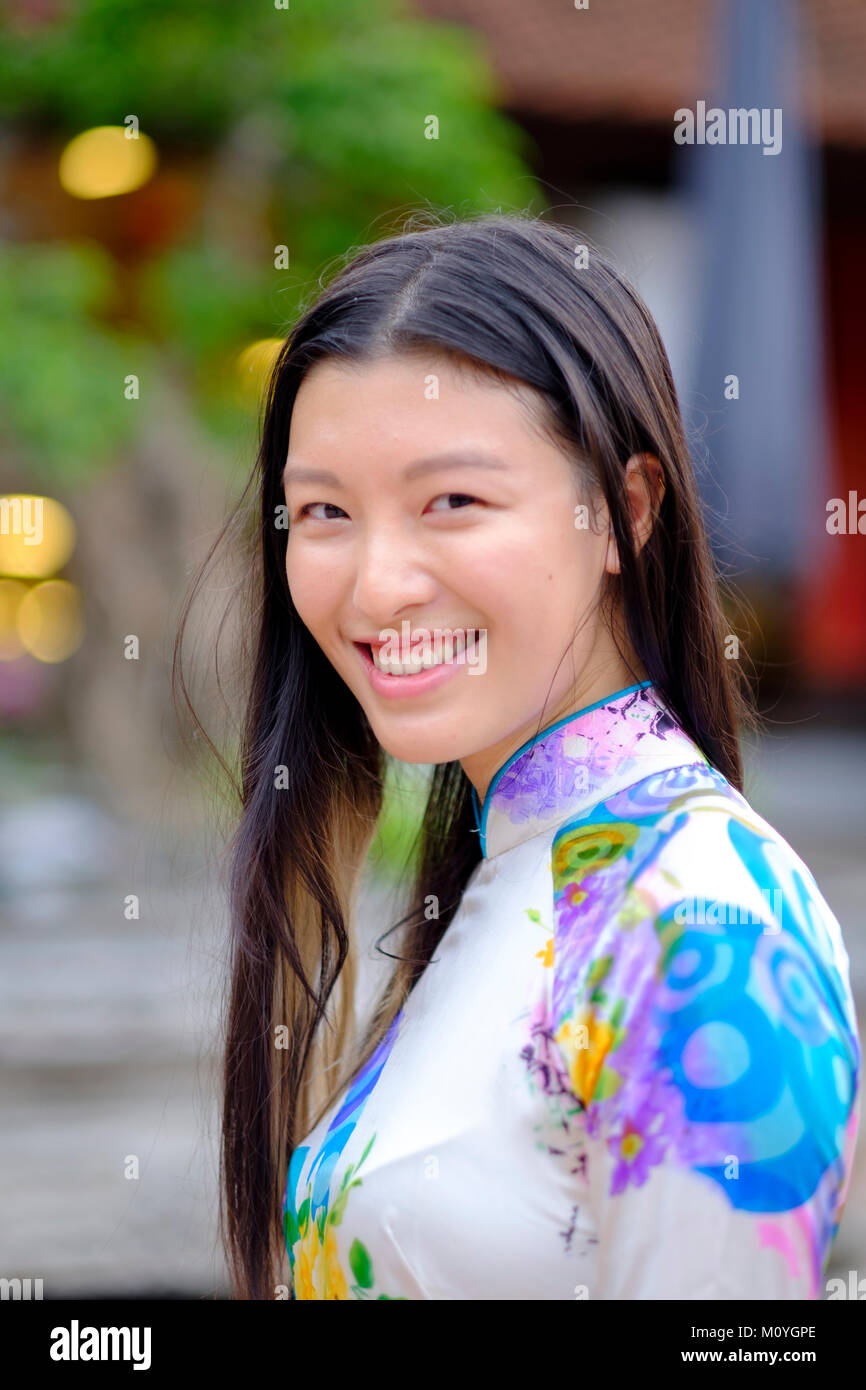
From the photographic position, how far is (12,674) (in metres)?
7.13

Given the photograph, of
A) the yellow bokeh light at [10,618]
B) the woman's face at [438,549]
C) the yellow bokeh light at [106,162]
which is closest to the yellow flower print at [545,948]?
the woman's face at [438,549]

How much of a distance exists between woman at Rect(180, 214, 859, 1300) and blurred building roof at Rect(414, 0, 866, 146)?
606 centimetres

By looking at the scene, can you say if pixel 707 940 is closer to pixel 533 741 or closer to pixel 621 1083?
pixel 621 1083

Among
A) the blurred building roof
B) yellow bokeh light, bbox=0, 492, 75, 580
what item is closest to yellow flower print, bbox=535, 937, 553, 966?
yellow bokeh light, bbox=0, 492, 75, 580

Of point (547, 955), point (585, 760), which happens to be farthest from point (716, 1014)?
point (585, 760)

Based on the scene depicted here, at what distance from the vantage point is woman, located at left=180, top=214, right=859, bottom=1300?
2.47 ft

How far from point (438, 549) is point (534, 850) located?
0.75ft

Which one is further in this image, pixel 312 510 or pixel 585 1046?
pixel 312 510

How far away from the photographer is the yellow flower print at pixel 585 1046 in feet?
2.56

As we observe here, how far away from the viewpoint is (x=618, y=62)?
22.9 ft

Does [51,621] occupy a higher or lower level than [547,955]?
higher

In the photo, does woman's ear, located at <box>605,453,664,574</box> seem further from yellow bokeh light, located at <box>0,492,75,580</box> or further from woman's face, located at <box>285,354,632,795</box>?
yellow bokeh light, located at <box>0,492,75,580</box>

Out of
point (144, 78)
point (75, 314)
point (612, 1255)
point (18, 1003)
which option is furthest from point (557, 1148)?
point (144, 78)

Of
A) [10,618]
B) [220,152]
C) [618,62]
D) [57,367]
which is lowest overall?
[10,618]
